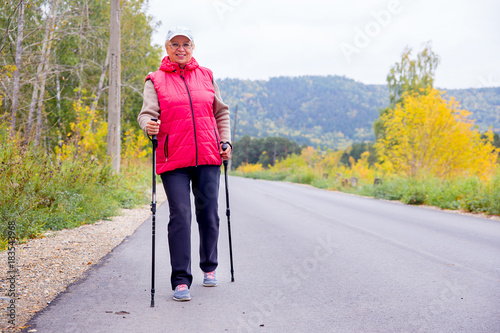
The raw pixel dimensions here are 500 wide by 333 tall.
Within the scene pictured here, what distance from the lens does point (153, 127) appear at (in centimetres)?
385

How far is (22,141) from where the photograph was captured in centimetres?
780

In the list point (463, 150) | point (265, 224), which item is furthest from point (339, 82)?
point (265, 224)

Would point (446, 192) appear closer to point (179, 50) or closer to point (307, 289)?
point (307, 289)

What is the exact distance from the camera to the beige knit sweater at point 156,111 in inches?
157

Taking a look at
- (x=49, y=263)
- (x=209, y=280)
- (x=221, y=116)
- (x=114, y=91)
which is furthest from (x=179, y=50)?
(x=114, y=91)

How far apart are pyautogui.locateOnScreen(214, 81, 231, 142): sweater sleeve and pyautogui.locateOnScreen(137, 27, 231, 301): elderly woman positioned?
0.42 ft

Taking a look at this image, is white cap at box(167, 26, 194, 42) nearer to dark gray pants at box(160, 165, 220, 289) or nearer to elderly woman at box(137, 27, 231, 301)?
elderly woman at box(137, 27, 231, 301)

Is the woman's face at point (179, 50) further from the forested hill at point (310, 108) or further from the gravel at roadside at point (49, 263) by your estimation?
the forested hill at point (310, 108)

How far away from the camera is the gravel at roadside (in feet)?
11.4

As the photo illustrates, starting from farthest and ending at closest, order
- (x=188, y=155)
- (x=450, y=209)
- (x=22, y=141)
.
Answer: (x=450, y=209), (x=22, y=141), (x=188, y=155)

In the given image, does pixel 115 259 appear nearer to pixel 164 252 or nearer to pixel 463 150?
pixel 164 252

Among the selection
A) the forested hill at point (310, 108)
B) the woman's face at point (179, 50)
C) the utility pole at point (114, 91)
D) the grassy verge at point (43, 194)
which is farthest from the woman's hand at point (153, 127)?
the forested hill at point (310, 108)

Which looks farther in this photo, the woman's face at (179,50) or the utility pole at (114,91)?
the utility pole at (114,91)

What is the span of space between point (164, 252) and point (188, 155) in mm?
2296
